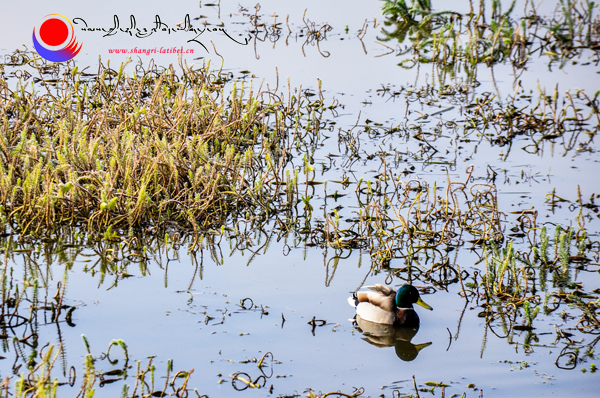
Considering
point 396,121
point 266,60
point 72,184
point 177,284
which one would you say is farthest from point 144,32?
point 177,284

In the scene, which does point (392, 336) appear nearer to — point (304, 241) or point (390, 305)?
point (390, 305)

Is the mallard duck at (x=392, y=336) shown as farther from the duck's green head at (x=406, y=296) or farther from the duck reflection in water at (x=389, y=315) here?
the duck's green head at (x=406, y=296)

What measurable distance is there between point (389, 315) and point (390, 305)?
9 cm

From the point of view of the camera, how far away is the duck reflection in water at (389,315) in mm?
6008

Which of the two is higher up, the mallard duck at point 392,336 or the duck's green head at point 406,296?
the duck's green head at point 406,296

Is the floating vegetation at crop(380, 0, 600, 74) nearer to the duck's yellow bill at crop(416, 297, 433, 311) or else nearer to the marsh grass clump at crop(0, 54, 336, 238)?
the marsh grass clump at crop(0, 54, 336, 238)

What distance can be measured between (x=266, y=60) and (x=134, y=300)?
7.90 meters

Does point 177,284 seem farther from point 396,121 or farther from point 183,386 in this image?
point 396,121

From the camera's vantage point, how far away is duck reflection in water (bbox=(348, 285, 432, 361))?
6008 mm

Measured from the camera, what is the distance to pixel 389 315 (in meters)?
6.09

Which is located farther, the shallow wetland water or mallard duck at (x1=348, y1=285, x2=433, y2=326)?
mallard duck at (x1=348, y1=285, x2=433, y2=326)

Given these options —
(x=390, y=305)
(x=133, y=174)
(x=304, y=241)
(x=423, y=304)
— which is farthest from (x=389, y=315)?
(x=133, y=174)

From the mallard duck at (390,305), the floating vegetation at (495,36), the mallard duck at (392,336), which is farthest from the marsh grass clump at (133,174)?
the floating vegetation at (495,36)

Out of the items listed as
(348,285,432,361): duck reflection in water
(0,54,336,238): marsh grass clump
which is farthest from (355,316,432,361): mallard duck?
(0,54,336,238): marsh grass clump
